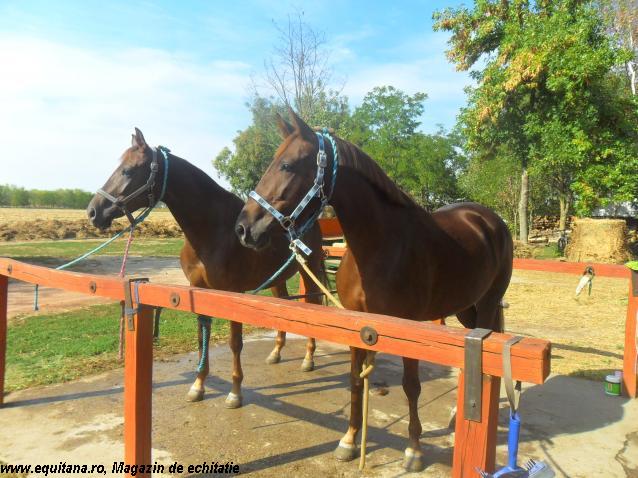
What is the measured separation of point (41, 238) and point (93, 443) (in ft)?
81.0

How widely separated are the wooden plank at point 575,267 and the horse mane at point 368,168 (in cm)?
234

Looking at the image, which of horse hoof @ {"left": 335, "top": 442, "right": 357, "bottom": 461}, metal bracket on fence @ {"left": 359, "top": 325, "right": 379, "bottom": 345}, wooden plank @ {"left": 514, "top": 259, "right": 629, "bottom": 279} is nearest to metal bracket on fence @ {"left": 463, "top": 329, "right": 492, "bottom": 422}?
metal bracket on fence @ {"left": 359, "top": 325, "right": 379, "bottom": 345}

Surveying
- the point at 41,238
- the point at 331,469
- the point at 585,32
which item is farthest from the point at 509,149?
the point at 41,238

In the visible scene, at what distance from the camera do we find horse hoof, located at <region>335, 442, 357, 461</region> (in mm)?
2896

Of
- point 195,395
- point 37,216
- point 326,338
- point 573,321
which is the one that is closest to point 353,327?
point 326,338

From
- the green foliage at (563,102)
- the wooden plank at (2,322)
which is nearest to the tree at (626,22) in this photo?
the green foliage at (563,102)

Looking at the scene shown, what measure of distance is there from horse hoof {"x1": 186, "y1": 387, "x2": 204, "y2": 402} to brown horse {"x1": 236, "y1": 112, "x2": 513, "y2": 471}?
148 cm

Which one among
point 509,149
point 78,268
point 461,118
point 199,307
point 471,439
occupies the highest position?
point 461,118

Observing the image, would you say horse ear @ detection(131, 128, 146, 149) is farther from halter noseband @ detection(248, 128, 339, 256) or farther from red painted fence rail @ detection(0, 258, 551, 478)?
halter noseband @ detection(248, 128, 339, 256)

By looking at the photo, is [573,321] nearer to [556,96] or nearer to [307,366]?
[307,366]

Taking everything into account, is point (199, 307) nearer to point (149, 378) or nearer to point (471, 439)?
point (149, 378)

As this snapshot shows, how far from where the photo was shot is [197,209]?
11.9ft

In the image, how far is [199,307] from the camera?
7.25ft

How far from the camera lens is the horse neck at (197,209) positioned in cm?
358
